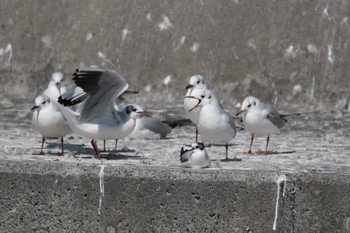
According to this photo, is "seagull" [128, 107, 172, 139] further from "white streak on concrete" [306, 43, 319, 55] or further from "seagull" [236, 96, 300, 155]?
"white streak on concrete" [306, 43, 319, 55]

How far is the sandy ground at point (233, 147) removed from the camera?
9328mm

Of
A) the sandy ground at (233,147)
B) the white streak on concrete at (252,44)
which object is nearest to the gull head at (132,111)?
the sandy ground at (233,147)

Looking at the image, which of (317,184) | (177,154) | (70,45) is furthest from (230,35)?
(317,184)

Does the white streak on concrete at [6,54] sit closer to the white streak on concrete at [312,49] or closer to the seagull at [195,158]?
the white streak on concrete at [312,49]

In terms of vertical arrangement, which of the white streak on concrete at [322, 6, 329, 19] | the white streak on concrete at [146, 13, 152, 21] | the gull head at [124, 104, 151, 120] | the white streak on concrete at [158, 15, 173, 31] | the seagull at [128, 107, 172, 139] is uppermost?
the white streak on concrete at [322, 6, 329, 19]

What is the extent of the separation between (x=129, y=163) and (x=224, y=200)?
1.20m

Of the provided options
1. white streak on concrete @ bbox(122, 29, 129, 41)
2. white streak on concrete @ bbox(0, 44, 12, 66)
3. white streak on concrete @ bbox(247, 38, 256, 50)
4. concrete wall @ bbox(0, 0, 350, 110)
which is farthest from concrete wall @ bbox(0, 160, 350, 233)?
white streak on concrete @ bbox(0, 44, 12, 66)

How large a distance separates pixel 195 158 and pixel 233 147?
2.38 m

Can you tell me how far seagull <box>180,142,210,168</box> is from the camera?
8656mm

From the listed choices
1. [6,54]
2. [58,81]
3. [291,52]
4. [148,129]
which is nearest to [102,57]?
[6,54]

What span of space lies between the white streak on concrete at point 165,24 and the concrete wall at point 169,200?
318 inches

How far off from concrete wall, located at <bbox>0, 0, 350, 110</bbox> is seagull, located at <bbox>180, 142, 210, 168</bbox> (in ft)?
21.6

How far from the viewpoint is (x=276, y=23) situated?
52.4 ft

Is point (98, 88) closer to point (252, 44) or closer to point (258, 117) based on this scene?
point (258, 117)
